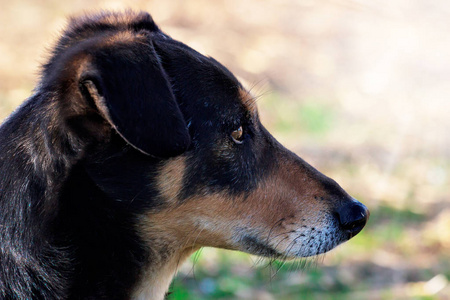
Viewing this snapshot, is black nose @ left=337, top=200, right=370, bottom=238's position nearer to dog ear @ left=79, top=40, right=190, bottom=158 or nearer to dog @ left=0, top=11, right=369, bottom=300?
dog @ left=0, top=11, right=369, bottom=300

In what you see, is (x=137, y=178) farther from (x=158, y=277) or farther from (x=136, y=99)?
(x=158, y=277)

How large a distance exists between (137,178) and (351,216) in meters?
1.23

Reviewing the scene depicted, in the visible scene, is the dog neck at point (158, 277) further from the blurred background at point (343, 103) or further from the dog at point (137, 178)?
the blurred background at point (343, 103)

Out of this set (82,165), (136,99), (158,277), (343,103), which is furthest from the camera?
(343,103)

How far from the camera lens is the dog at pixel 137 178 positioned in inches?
131

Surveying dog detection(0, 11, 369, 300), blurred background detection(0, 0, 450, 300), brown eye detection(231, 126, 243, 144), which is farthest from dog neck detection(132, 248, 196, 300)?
blurred background detection(0, 0, 450, 300)

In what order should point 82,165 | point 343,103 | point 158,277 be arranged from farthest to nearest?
point 343,103 < point 158,277 < point 82,165

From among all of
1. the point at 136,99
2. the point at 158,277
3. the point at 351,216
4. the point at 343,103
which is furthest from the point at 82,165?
the point at 343,103

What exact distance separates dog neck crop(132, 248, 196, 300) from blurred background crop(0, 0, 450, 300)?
1.45 m

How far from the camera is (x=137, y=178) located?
3.54m

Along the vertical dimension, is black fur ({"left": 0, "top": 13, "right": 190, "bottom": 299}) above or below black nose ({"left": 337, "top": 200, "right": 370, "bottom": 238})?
above

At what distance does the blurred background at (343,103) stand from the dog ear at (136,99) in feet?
3.70

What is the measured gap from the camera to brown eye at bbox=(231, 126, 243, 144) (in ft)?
12.5

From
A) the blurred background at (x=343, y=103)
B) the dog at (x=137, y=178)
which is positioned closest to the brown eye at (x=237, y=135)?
the dog at (x=137, y=178)
